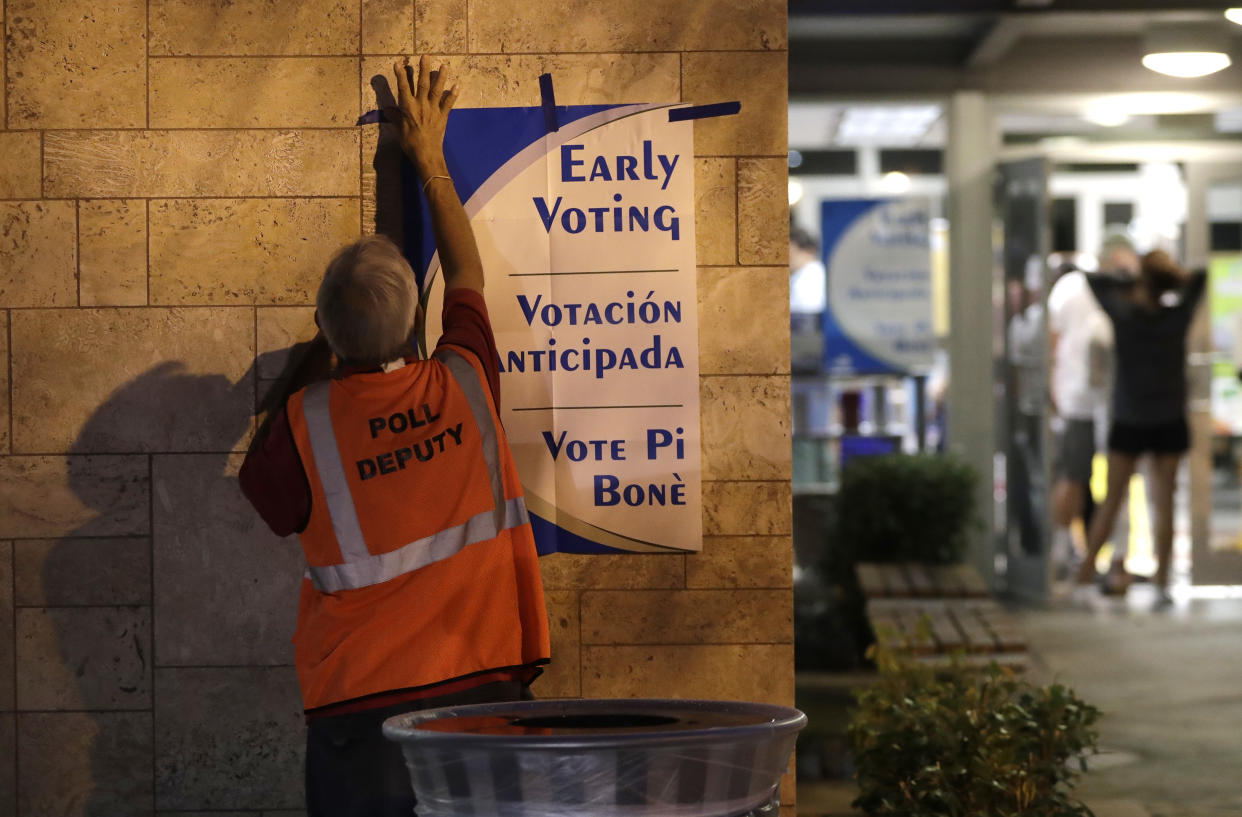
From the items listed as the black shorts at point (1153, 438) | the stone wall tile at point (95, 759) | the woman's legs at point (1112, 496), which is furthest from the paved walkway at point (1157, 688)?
the stone wall tile at point (95, 759)

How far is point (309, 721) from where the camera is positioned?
2.89 m

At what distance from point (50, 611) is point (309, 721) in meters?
1.20

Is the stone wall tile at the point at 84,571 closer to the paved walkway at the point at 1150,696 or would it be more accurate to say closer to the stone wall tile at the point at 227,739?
the stone wall tile at the point at 227,739

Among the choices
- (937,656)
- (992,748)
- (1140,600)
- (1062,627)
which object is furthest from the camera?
(1140,600)

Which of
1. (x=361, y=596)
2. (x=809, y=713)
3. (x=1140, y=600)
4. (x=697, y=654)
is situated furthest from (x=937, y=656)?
(x=1140, y=600)

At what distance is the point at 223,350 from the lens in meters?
3.68

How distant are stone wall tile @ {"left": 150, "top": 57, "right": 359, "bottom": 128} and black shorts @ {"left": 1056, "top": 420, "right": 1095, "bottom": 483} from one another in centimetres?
767

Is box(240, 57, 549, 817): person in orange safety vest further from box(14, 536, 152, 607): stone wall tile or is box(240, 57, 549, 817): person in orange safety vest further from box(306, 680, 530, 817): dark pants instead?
box(14, 536, 152, 607): stone wall tile

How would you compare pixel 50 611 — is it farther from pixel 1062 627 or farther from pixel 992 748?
pixel 1062 627

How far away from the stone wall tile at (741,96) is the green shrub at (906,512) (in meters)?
5.00

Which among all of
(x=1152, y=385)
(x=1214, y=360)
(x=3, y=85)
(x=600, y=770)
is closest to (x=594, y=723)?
(x=600, y=770)

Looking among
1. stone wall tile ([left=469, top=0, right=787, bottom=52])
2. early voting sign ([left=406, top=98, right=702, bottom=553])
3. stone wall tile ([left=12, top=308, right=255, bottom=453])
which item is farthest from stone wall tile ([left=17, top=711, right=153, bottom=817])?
stone wall tile ([left=469, top=0, right=787, bottom=52])

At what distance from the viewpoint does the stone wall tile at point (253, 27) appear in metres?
3.63

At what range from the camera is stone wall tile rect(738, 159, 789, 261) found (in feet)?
11.9
